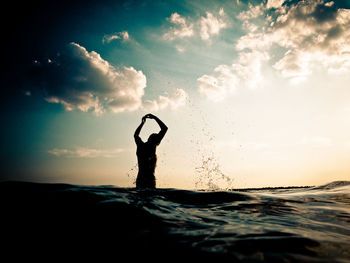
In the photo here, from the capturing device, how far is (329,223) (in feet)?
8.95

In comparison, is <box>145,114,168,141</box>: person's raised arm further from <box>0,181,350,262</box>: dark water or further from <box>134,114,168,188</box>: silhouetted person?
<box>0,181,350,262</box>: dark water

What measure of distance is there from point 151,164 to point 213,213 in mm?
3608

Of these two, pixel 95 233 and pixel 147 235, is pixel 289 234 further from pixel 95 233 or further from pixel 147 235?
pixel 95 233

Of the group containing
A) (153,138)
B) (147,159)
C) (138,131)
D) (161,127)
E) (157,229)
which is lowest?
(157,229)

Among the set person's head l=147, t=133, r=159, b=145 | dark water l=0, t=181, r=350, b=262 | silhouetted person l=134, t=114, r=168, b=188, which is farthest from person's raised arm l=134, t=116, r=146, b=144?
dark water l=0, t=181, r=350, b=262

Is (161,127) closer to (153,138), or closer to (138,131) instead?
(153,138)

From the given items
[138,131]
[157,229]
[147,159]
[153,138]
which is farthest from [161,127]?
[157,229]

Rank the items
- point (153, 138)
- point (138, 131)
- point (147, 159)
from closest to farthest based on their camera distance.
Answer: point (147, 159), point (153, 138), point (138, 131)

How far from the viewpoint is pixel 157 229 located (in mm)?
2164

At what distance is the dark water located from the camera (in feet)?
5.31

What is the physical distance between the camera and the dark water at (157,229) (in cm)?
162

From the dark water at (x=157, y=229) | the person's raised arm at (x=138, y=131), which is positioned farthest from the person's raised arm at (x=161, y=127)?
the dark water at (x=157, y=229)

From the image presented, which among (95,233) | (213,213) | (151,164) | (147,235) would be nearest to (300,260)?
(147,235)

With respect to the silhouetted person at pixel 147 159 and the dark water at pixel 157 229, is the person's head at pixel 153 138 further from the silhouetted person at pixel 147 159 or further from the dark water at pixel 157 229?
the dark water at pixel 157 229
